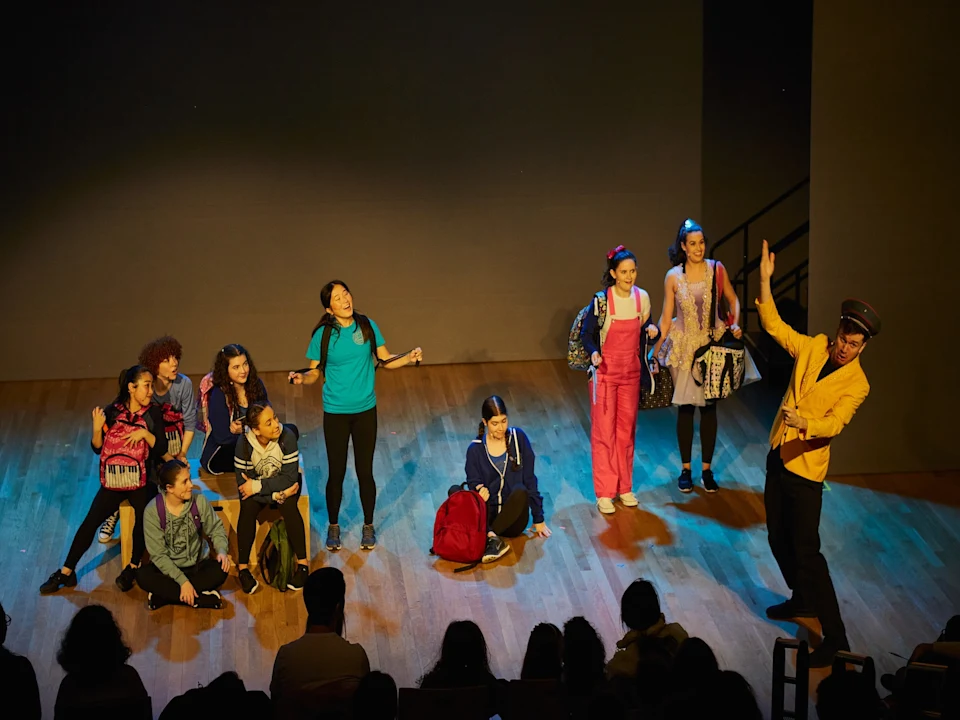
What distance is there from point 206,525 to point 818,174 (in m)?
3.80

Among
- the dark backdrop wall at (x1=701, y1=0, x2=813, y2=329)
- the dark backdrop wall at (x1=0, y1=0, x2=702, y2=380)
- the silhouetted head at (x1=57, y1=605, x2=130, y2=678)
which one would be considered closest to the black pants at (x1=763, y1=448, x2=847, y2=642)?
the silhouetted head at (x1=57, y1=605, x2=130, y2=678)

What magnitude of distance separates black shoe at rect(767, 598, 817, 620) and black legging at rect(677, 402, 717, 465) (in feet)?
4.78

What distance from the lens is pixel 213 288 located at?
9273mm

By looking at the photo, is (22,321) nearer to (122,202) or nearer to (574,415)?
(122,202)

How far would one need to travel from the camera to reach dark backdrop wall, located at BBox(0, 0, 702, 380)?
8.81 meters

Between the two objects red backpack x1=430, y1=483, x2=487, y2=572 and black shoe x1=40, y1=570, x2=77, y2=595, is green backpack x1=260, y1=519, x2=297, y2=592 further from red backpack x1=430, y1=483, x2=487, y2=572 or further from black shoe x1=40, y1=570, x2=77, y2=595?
black shoe x1=40, y1=570, x2=77, y2=595

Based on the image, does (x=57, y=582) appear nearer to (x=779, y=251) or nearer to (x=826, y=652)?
(x=826, y=652)

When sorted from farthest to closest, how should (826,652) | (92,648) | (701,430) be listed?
1. (701,430)
2. (826,652)
3. (92,648)

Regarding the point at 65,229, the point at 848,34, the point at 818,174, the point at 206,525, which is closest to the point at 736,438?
the point at 818,174

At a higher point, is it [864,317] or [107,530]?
[864,317]

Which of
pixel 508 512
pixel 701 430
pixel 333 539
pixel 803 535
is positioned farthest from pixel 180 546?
pixel 701 430

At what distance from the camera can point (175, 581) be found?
5844 millimetres

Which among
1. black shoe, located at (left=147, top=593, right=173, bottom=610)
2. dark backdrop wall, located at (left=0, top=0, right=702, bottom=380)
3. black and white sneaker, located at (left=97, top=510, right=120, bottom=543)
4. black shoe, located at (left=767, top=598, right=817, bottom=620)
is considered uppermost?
dark backdrop wall, located at (left=0, top=0, right=702, bottom=380)

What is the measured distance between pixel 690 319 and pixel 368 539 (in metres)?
2.15
